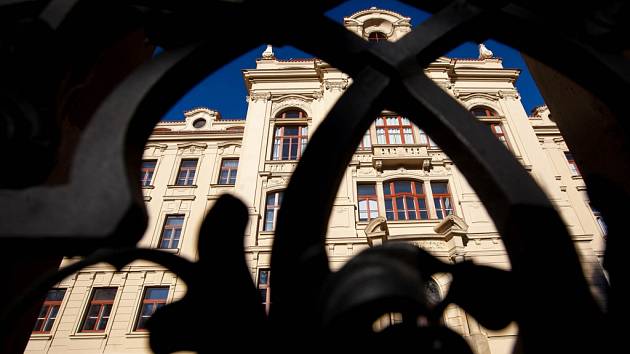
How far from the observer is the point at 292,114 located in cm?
1567

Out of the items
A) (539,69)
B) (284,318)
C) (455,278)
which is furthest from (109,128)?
(539,69)

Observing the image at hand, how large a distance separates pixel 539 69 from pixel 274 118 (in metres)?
→ 14.0

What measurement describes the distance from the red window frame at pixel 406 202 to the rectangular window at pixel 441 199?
14.9 inches

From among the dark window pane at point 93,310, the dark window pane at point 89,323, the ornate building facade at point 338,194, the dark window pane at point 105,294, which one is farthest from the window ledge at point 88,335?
the dark window pane at point 105,294

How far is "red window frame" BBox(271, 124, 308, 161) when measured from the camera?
14.2 metres

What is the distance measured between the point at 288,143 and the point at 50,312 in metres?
10.2

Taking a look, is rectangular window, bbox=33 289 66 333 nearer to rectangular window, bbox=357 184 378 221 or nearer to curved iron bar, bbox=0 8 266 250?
rectangular window, bbox=357 184 378 221

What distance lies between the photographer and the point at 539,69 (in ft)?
5.19

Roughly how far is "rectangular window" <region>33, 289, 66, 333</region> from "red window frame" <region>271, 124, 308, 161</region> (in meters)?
8.89

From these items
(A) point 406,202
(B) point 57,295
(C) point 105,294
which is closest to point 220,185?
(C) point 105,294

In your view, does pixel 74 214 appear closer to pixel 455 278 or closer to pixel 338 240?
pixel 455 278

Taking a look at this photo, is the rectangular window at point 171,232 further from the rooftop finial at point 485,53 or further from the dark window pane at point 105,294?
the rooftop finial at point 485,53

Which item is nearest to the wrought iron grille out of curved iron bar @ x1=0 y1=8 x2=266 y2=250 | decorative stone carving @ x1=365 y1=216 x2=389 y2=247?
curved iron bar @ x1=0 y1=8 x2=266 y2=250

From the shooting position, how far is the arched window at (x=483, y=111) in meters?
15.4
